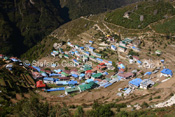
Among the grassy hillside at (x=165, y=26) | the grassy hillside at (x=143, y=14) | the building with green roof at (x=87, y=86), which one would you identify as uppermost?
the grassy hillside at (x=143, y=14)

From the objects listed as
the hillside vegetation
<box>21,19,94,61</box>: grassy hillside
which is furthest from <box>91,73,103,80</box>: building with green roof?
the hillside vegetation

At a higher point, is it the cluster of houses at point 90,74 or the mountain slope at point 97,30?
the mountain slope at point 97,30

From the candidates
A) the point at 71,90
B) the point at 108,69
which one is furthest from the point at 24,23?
the point at 71,90

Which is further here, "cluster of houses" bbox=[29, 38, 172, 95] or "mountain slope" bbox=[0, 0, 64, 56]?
"mountain slope" bbox=[0, 0, 64, 56]

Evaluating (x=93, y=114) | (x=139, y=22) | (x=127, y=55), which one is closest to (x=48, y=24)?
(x=139, y=22)

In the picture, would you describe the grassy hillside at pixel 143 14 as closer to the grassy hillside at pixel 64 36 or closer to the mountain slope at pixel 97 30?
the mountain slope at pixel 97 30

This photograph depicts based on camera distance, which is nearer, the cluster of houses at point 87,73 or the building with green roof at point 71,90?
the building with green roof at point 71,90

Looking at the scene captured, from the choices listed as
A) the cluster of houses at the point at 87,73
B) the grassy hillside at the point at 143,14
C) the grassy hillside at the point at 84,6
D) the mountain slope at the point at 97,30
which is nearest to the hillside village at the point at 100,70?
the cluster of houses at the point at 87,73

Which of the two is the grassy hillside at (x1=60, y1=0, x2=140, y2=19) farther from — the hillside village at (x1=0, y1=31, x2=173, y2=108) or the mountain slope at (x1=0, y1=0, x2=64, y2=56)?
the hillside village at (x1=0, y1=31, x2=173, y2=108)
